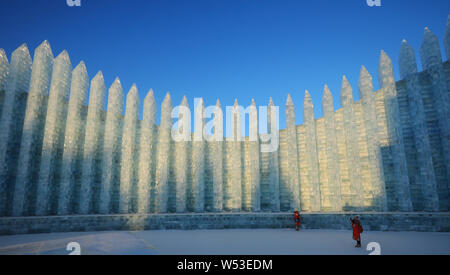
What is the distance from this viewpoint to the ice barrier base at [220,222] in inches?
474

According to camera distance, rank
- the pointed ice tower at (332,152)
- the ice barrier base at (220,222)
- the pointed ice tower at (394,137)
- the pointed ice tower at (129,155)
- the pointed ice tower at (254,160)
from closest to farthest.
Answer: the ice barrier base at (220,222) → the pointed ice tower at (394,137) → the pointed ice tower at (332,152) → the pointed ice tower at (129,155) → the pointed ice tower at (254,160)

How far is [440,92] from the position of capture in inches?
543

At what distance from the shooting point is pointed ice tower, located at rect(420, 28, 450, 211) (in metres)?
13.3

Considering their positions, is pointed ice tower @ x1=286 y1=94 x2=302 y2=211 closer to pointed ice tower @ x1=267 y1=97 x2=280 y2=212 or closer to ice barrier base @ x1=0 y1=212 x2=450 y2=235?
pointed ice tower @ x1=267 y1=97 x2=280 y2=212

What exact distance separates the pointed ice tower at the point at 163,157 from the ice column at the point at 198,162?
203cm

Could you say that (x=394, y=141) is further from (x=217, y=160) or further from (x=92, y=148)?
(x=92, y=148)

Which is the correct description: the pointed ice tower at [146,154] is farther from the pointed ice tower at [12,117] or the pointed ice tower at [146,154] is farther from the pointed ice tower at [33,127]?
the pointed ice tower at [12,117]

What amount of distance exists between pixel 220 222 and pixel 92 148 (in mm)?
10303

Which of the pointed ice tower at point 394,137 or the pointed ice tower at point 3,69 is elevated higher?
the pointed ice tower at point 3,69

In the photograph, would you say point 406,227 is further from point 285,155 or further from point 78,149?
point 78,149

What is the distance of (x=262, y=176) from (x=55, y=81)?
53.9 feet

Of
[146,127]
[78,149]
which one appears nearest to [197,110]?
[146,127]

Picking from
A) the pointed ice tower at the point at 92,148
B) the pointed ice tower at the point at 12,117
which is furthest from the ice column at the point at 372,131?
the pointed ice tower at the point at 12,117
